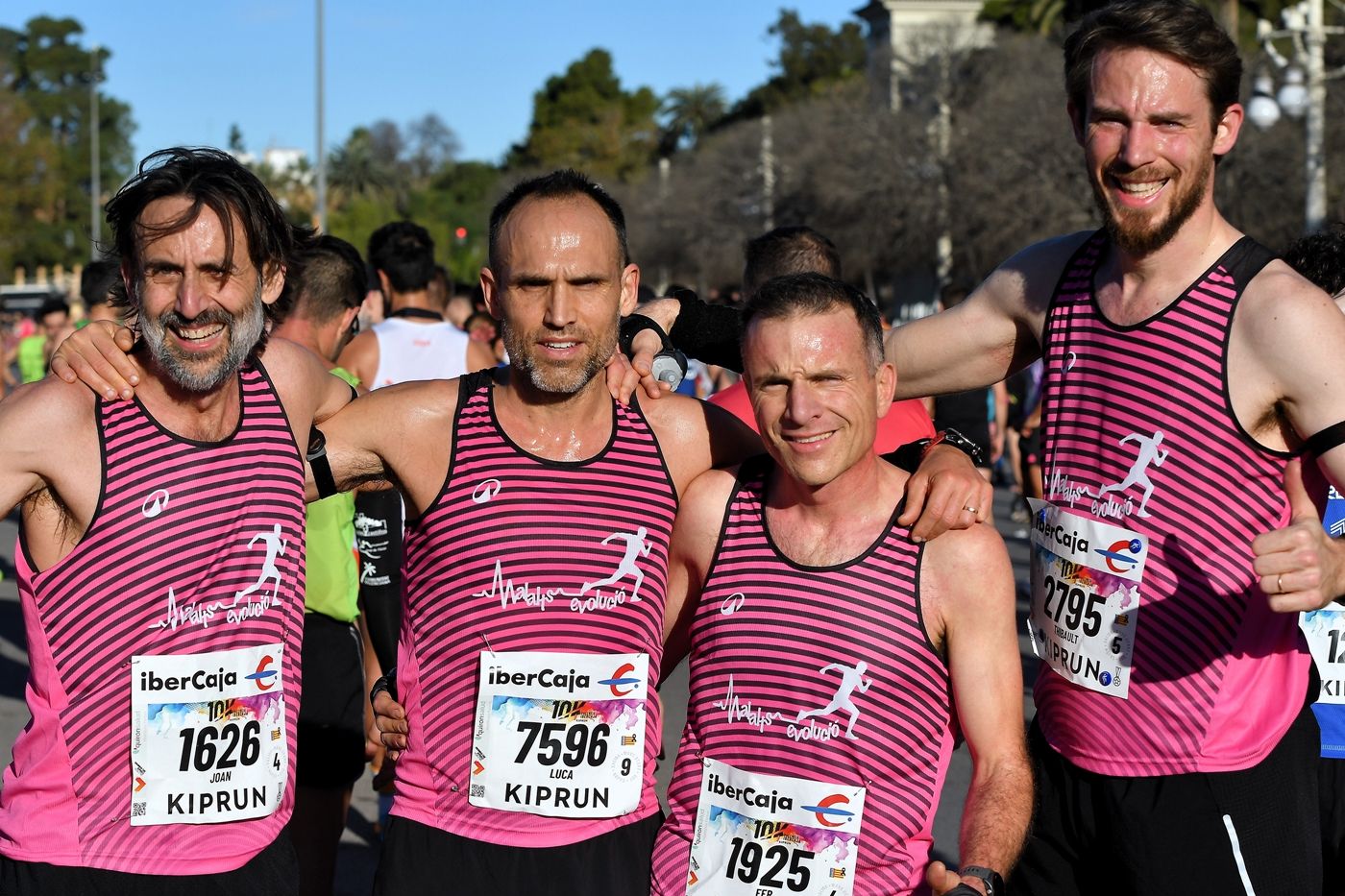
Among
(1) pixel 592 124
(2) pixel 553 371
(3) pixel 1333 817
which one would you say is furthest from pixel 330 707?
(1) pixel 592 124

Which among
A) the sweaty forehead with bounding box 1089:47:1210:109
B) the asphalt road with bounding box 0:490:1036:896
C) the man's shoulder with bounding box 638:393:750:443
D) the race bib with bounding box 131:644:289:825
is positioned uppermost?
the sweaty forehead with bounding box 1089:47:1210:109

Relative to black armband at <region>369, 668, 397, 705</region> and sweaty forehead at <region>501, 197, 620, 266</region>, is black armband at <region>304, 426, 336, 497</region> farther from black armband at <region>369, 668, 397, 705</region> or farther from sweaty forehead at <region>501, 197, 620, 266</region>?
sweaty forehead at <region>501, 197, 620, 266</region>

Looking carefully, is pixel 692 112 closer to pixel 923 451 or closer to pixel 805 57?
pixel 805 57

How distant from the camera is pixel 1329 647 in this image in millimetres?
4602

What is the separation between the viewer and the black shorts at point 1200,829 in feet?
11.6

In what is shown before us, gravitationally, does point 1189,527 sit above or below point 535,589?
above

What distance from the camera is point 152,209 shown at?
3.54 metres

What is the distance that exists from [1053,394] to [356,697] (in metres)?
2.88

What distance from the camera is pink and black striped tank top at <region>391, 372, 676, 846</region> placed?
11.9 feet

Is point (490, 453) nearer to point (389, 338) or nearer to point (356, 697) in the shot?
point (356, 697)

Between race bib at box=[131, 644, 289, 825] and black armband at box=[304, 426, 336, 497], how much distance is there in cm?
46

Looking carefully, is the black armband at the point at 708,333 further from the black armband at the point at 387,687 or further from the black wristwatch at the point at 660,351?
the black armband at the point at 387,687

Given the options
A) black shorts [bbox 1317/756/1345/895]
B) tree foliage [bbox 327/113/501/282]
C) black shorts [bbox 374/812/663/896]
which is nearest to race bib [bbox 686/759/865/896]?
black shorts [bbox 374/812/663/896]

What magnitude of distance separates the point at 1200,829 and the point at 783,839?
950 millimetres
